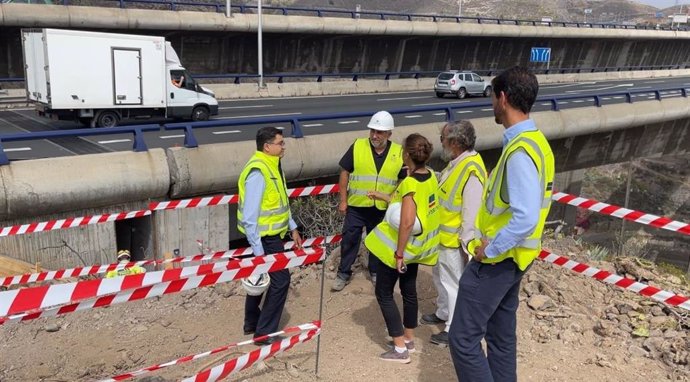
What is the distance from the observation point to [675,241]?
19.6 metres

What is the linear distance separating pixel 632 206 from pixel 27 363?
80.4ft

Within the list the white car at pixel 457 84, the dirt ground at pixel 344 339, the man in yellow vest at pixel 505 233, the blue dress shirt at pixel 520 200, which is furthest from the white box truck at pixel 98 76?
the white car at pixel 457 84

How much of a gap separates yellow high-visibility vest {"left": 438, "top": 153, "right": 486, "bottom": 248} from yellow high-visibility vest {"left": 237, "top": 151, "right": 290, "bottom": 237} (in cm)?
141

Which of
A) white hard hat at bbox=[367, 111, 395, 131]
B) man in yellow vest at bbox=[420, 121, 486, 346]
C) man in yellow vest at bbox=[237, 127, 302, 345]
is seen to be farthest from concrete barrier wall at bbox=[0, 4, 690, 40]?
man in yellow vest at bbox=[420, 121, 486, 346]

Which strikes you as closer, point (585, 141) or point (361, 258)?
point (361, 258)

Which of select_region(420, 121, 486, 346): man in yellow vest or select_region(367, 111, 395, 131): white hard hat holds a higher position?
select_region(367, 111, 395, 131): white hard hat

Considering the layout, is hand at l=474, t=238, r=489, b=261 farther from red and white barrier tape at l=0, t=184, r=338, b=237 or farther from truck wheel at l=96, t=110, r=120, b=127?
truck wheel at l=96, t=110, r=120, b=127

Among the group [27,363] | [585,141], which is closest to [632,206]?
[585,141]

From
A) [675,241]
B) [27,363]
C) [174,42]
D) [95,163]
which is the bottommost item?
[675,241]

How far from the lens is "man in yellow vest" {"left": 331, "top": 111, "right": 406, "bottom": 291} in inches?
237

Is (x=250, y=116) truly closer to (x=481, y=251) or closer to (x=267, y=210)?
(x=267, y=210)

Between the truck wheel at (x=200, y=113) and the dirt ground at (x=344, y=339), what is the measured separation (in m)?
12.3

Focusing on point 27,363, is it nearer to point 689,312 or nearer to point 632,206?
point 689,312

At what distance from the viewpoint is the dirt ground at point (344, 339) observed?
Result: 480cm
